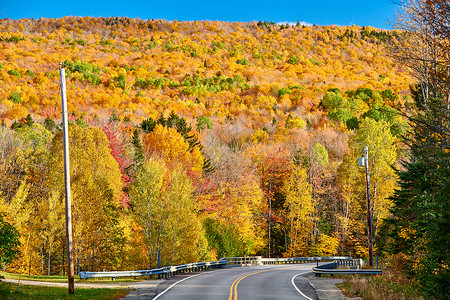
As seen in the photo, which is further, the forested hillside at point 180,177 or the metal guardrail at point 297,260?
the metal guardrail at point 297,260

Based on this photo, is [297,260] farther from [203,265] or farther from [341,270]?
[341,270]

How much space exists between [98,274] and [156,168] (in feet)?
40.9

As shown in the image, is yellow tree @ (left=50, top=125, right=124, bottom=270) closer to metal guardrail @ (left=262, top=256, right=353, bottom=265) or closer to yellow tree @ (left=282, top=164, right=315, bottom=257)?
metal guardrail @ (left=262, top=256, right=353, bottom=265)

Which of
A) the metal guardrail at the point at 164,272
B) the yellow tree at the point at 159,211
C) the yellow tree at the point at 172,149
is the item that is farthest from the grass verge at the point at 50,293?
the yellow tree at the point at 172,149

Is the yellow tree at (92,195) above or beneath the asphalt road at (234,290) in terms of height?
above

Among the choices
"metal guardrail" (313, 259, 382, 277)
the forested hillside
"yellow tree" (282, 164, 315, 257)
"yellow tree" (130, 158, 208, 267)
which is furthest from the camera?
"yellow tree" (282, 164, 315, 257)

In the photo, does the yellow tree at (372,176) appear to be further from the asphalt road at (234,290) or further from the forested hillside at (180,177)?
the asphalt road at (234,290)

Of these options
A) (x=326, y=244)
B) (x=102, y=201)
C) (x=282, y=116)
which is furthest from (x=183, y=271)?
(x=282, y=116)

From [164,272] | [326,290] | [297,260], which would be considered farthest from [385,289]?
[297,260]

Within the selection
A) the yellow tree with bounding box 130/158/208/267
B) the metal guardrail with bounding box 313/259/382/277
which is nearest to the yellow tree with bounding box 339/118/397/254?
the metal guardrail with bounding box 313/259/382/277

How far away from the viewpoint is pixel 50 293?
58.7 feet

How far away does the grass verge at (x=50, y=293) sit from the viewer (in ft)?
54.7

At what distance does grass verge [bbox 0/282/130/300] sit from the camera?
1667 centimetres

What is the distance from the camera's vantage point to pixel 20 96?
98.3 meters
